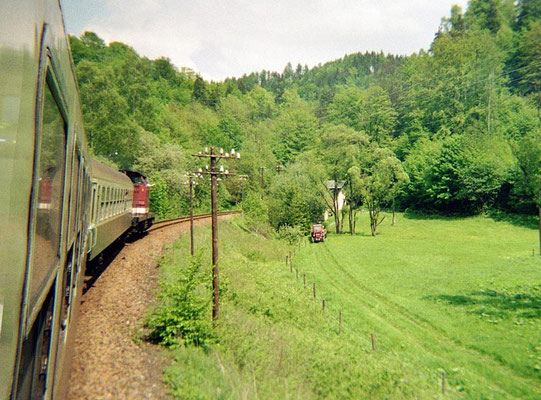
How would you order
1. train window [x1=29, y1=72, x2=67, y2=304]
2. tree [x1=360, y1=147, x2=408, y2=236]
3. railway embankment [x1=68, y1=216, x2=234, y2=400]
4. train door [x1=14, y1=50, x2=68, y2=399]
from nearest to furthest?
train door [x1=14, y1=50, x2=68, y2=399] → train window [x1=29, y1=72, x2=67, y2=304] → railway embankment [x1=68, y1=216, x2=234, y2=400] → tree [x1=360, y1=147, x2=408, y2=236]

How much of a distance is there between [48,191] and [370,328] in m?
16.7

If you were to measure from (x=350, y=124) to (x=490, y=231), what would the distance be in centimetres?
4534

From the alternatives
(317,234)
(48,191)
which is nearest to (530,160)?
(317,234)

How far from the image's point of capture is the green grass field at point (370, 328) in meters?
10.0

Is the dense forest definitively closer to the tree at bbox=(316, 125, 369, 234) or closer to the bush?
the tree at bbox=(316, 125, 369, 234)

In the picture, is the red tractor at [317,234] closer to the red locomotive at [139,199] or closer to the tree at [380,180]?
the tree at [380,180]

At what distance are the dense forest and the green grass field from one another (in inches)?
452

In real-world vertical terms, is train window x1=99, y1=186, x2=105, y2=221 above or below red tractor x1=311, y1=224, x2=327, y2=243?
above

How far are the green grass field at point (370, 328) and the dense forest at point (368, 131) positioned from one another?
1148cm

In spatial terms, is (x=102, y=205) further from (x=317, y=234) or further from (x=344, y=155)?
(x=344, y=155)

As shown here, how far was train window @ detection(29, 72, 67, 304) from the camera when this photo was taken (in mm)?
2107

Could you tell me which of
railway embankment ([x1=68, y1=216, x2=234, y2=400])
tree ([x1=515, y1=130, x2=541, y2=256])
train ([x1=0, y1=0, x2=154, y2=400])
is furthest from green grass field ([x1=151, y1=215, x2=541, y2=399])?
tree ([x1=515, y1=130, x2=541, y2=256])

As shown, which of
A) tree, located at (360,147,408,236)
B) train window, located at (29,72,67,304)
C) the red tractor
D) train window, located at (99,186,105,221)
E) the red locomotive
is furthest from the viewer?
tree, located at (360,147,408,236)

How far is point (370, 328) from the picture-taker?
54.3ft
